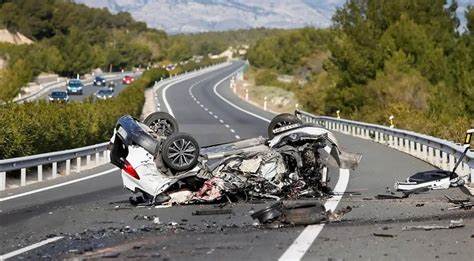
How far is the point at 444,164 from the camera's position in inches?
816

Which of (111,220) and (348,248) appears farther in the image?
(111,220)

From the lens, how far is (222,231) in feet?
33.3

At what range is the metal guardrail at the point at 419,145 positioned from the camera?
17.4 metres

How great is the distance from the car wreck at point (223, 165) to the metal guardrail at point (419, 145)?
299cm

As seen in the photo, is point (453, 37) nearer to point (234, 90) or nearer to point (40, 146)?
point (40, 146)

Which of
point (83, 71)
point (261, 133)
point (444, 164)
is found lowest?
point (83, 71)

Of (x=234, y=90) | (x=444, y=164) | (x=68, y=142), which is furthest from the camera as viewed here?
(x=234, y=90)

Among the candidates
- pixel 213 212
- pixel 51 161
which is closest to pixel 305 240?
pixel 213 212

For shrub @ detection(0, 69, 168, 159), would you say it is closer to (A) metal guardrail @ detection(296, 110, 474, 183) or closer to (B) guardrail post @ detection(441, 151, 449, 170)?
(A) metal guardrail @ detection(296, 110, 474, 183)

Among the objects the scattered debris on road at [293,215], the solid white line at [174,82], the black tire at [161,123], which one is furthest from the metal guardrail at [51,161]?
the solid white line at [174,82]

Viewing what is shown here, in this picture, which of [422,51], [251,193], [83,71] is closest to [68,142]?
[251,193]

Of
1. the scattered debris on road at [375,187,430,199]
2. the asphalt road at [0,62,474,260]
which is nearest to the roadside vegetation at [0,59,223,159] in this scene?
the asphalt road at [0,62,474,260]

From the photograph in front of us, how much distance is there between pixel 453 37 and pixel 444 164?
31479 mm

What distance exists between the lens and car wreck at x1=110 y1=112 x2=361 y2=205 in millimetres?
12836
